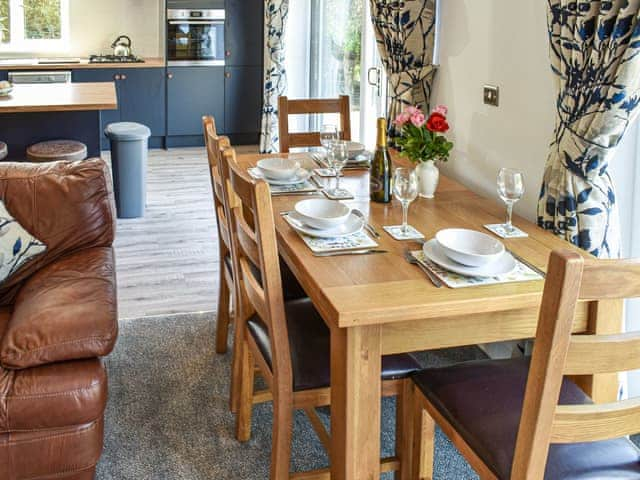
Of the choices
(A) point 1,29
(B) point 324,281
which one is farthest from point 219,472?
(A) point 1,29

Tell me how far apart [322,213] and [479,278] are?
0.64 meters

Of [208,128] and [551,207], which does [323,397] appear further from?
[208,128]

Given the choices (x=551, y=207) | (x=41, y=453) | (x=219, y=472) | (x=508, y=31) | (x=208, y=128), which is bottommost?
(x=219, y=472)

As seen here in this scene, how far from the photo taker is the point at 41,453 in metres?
2.18

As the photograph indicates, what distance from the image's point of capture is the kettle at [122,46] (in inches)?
304

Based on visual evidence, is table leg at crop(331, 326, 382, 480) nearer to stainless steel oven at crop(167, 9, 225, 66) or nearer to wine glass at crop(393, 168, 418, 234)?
wine glass at crop(393, 168, 418, 234)

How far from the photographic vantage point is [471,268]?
2000mm

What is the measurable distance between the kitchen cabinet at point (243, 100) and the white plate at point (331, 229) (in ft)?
18.6

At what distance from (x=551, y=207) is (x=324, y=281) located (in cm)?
99

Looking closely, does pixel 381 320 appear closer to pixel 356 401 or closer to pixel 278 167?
pixel 356 401

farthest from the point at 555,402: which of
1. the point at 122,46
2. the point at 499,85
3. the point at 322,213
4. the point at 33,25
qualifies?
the point at 33,25

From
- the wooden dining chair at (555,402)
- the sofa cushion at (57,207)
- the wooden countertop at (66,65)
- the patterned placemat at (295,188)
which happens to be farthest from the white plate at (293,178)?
the wooden countertop at (66,65)

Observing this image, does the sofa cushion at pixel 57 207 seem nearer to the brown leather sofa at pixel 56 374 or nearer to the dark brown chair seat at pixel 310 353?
the brown leather sofa at pixel 56 374

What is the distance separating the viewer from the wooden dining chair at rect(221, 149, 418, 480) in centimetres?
201
